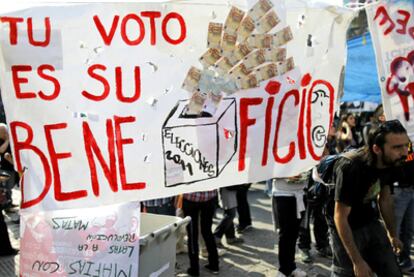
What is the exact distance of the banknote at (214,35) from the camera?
2648 millimetres

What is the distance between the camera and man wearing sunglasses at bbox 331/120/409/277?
2.93m

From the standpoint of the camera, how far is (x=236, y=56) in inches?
106

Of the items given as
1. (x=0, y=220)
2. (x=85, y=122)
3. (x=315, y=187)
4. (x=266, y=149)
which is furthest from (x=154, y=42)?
(x=0, y=220)

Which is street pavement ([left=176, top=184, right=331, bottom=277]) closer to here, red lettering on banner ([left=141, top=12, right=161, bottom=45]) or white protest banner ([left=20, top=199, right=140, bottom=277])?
white protest banner ([left=20, top=199, right=140, bottom=277])

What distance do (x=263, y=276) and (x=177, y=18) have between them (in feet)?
10.4

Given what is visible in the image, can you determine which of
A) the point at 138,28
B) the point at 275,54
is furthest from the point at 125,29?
the point at 275,54

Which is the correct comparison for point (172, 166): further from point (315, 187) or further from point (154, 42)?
point (315, 187)

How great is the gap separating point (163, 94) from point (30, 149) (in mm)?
733

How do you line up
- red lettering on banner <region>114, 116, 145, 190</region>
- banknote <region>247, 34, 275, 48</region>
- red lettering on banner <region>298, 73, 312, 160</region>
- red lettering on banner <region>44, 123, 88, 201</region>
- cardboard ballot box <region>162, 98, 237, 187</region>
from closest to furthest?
red lettering on banner <region>44, 123, 88, 201</region> → red lettering on banner <region>114, 116, 145, 190</region> → cardboard ballot box <region>162, 98, 237, 187</region> → banknote <region>247, 34, 275, 48</region> → red lettering on banner <region>298, 73, 312, 160</region>

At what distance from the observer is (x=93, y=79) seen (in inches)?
95.7

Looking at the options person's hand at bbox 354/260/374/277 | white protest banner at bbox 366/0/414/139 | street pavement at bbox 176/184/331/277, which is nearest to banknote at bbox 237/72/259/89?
white protest banner at bbox 366/0/414/139

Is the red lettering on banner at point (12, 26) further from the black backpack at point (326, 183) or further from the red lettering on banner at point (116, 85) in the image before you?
the black backpack at point (326, 183)

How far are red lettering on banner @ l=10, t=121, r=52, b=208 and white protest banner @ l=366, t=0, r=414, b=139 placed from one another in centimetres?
208

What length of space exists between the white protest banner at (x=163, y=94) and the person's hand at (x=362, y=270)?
2.37 ft
